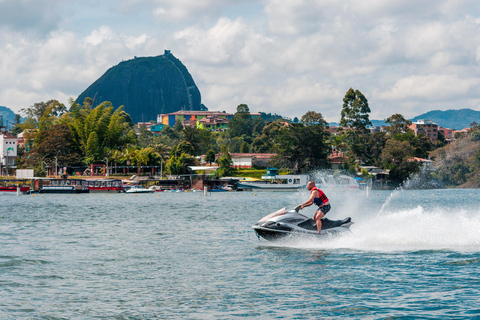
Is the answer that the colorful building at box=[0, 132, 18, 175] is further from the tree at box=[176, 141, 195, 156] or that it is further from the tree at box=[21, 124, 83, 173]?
the tree at box=[176, 141, 195, 156]

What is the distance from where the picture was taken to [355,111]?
552ft

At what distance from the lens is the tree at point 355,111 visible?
167875mm

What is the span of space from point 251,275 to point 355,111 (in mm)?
155082

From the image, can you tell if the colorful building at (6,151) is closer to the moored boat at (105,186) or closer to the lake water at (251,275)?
the moored boat at (105,186)

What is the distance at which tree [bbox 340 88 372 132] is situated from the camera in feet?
551

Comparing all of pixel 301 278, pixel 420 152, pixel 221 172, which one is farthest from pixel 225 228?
pixel 420 152

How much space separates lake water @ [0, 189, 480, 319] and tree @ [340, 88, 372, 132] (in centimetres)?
14239

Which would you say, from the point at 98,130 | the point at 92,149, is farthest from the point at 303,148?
the point at 92,149

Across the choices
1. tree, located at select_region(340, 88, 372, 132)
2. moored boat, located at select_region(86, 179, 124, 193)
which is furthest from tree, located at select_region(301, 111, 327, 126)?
moored boat, located at select_region(86, 179, 124, 193)

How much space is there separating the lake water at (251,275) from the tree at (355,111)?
14239 cm

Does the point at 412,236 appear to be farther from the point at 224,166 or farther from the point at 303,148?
the point at 224,166

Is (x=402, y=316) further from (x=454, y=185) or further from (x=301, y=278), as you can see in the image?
(x=454, y=185)

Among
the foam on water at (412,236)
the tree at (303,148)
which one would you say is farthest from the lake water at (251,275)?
the tree at (303,148)

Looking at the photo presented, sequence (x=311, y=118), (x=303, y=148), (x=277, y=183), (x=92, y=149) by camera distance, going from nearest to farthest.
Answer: (x=277, y=183) < (x=92, y=149) < (x=303, y=148) < (x=311, y=118)
